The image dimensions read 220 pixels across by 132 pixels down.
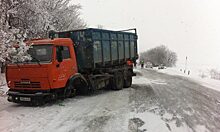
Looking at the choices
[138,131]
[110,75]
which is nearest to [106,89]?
[110,75]

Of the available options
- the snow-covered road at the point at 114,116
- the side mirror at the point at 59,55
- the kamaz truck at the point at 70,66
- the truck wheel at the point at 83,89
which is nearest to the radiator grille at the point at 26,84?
the kamaz truck at the point at 70,66

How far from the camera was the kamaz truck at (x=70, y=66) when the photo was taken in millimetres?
11766

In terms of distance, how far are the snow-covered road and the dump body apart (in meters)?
1.85

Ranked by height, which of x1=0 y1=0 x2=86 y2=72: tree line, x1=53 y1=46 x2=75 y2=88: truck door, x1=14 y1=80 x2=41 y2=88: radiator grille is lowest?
x1=14 y1=80 x2=41 y2=88: radiator grille

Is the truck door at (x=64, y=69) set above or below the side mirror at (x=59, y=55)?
below

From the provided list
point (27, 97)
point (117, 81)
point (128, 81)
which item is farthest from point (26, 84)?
point (128, 81)

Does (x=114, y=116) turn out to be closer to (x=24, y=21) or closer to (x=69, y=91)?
(x=69, y=91)

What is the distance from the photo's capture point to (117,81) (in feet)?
57.0

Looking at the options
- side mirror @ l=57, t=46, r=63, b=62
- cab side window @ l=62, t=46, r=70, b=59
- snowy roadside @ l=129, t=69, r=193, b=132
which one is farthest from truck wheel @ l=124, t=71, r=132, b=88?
side mirror @ l=57, t=46, r=63, b=62

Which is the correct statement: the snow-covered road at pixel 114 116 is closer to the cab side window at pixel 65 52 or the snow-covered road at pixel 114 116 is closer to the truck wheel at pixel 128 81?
the cab side window at pixel 65 52

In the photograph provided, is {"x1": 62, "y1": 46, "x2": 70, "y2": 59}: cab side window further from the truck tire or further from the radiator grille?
the truck tire

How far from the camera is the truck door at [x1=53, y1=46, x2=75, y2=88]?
12094mm

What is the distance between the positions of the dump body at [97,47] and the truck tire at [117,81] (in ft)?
1.96

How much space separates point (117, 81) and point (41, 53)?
6231 mm
